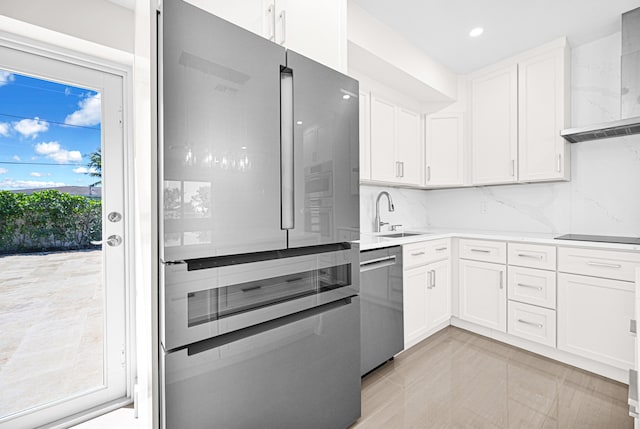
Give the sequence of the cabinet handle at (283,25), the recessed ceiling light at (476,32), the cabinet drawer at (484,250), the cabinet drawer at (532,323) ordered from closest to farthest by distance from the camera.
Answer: the cabinet handle at (283,25)
the cabinet drawer at (532,323)
the recessed ceiling light at (476,32)
the cabinet drawer at (484,250)

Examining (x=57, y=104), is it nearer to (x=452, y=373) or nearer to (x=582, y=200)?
(x=452, y=373)

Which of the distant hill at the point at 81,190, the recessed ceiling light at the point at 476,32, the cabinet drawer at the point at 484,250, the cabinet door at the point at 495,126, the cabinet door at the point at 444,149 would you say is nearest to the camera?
the distant hill at the point at 81,190

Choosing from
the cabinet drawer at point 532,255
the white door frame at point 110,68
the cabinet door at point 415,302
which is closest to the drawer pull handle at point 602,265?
the cabinet drawer at point 532,255

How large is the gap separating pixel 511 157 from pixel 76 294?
141 inches

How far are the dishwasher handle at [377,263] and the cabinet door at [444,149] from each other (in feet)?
4.56

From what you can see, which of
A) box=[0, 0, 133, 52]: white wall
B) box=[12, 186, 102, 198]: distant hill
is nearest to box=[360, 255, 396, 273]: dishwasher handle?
box=[12, 186, 102, 198]: distant hill

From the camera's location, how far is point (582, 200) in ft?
8.55

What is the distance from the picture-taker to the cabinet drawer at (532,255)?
7.29 feet

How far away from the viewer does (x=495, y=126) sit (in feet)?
9.48

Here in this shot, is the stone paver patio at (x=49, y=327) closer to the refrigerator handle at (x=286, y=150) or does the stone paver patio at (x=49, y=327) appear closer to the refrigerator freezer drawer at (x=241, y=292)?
the refrigerator freezer drawer at (x=241, y=292)

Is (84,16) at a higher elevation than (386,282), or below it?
higher

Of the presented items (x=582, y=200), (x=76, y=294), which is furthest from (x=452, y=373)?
(x=76, y=294)

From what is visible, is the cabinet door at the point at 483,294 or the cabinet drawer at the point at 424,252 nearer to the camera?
the cabinet drawer at the point at 424,252

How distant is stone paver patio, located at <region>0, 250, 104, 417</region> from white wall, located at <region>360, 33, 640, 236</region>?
2175 millimetres
